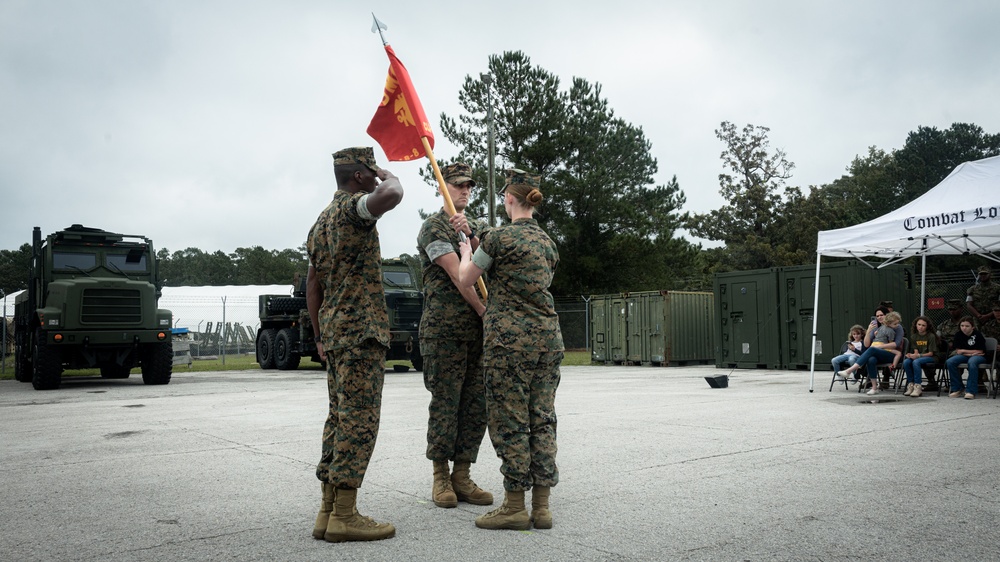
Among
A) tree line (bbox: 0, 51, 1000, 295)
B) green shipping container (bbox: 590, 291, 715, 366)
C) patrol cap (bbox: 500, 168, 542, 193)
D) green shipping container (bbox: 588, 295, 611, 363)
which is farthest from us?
tree line (bbox: 0, 51, 1000, 295)

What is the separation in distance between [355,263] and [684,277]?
3951 centimetres

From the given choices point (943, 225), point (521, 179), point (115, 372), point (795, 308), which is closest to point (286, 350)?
point (115, 372)

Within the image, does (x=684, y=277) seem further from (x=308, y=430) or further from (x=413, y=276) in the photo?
(x=308, y=430)

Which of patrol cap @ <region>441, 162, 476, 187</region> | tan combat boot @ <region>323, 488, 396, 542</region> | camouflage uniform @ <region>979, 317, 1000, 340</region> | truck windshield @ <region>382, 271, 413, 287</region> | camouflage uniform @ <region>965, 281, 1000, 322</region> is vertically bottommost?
tan combat boot @ <region>323, 488, 396, 542</region>

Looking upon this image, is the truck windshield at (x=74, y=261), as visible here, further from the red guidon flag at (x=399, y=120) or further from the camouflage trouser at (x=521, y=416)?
the camouflage trouser at (x=521, y=416)

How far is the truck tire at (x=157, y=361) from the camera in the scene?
49.2 feet

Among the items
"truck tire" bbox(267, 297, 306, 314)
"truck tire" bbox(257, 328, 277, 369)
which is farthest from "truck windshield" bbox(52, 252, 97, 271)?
"truck tire" bbox(257, 328, 277, 369)

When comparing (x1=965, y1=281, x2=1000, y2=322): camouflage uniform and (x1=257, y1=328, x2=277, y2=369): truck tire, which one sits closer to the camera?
(x1=965, y1=281, x2=1000, y2=322): camouflage uniform

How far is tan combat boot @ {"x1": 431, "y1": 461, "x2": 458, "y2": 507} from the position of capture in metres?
4.29

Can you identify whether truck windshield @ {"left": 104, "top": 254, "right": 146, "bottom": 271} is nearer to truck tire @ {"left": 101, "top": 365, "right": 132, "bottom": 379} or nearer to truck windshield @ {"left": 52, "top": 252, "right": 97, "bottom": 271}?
truck windshield @ {"left": 52, "top": 252, "right": 97, "bottom": 271}

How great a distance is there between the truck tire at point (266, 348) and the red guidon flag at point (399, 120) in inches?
678

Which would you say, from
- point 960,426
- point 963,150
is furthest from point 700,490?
point 963,150

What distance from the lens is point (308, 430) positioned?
7.64 m

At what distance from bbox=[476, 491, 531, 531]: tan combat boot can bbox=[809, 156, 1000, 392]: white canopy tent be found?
8.33 m
